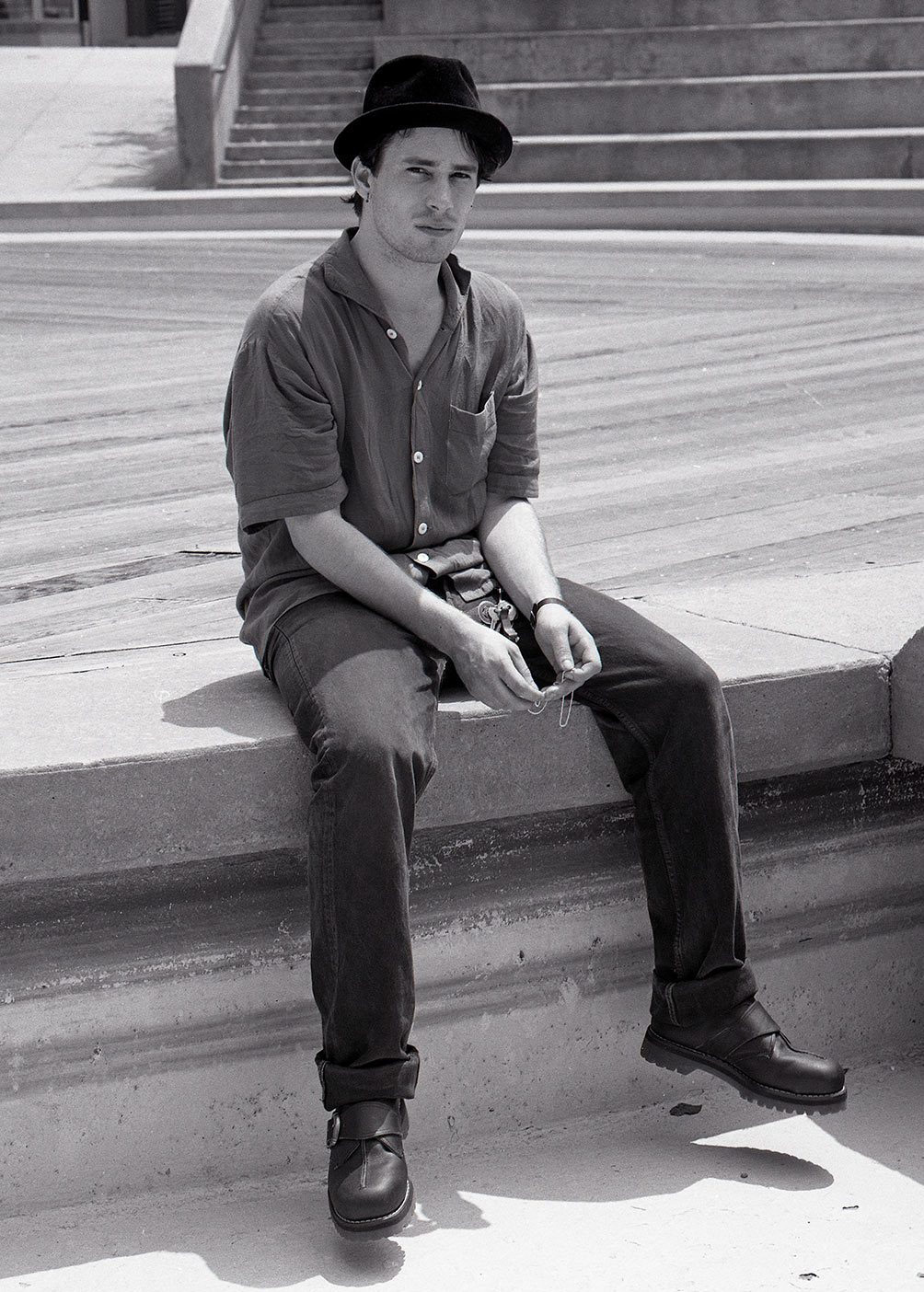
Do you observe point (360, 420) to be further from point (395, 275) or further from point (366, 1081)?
point (366, 1081)

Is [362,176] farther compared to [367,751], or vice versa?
[362,176]

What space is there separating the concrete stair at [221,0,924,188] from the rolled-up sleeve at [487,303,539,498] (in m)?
12.0

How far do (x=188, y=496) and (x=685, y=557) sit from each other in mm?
1525

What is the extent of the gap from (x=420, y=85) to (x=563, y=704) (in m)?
0.94

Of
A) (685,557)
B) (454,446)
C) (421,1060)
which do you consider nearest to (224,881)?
(421,1060)

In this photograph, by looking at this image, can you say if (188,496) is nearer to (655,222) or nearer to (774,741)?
(774,741)

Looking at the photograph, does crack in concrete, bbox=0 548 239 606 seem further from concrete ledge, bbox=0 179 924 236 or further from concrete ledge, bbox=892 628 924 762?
concrete ledge, bbox=0 179 924 236

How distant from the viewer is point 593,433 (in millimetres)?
5816

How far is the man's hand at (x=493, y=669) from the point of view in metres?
2.55

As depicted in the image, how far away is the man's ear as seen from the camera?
273 centimetres

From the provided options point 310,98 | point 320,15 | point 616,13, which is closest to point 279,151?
point 310,98

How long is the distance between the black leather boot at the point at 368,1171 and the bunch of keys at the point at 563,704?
1.96 ft

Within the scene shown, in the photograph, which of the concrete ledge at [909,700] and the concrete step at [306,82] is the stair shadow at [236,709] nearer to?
the concrete ledge at [909,700]

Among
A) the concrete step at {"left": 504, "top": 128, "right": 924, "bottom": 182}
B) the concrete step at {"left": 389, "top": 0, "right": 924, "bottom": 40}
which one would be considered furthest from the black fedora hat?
the concrete step at {"left": 389, "top": 0, "right": 924, "bottom": 40}
